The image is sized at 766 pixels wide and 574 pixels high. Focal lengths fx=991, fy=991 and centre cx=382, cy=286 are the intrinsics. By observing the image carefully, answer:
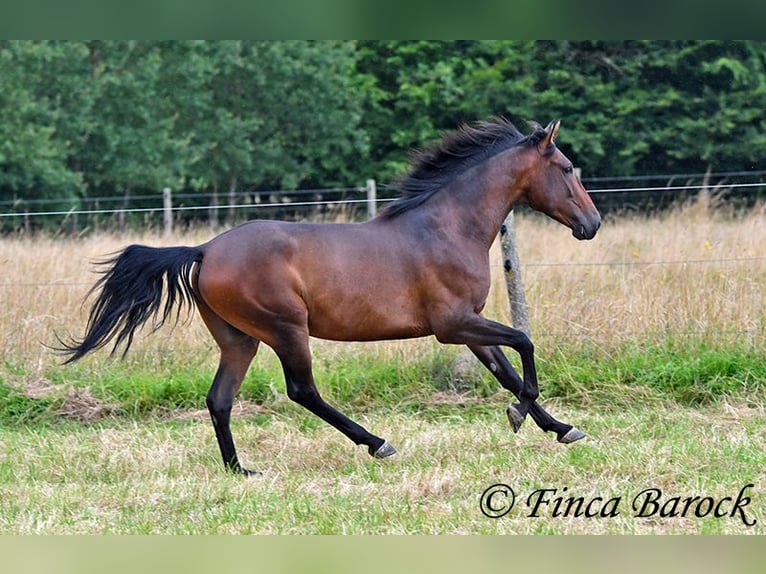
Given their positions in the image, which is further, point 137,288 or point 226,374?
point 226,374

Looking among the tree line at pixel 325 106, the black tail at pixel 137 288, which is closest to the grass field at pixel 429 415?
the black tail at pixel 137 288

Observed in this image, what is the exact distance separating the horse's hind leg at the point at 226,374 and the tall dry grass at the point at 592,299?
74.3 inches

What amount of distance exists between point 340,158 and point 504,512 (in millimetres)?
17768

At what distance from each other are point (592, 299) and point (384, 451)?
2856 millimetres

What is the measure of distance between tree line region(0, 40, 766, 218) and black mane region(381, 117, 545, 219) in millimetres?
12408

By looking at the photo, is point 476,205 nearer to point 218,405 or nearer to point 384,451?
point 384,451

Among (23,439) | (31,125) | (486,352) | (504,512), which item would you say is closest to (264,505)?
(504,512)

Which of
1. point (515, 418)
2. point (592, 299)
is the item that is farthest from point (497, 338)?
point (592, 299)

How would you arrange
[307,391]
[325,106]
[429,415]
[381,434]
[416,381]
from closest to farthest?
[307,391], [381,434], [429,415], [416,381], [325,106]

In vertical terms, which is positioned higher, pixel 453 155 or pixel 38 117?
pixel 453 155

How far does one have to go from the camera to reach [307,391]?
5.71 meters

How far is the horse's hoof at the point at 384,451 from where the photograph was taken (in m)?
5.67

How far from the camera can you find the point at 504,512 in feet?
14.9

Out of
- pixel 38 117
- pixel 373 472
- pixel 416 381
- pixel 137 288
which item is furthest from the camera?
pixel 38 117
